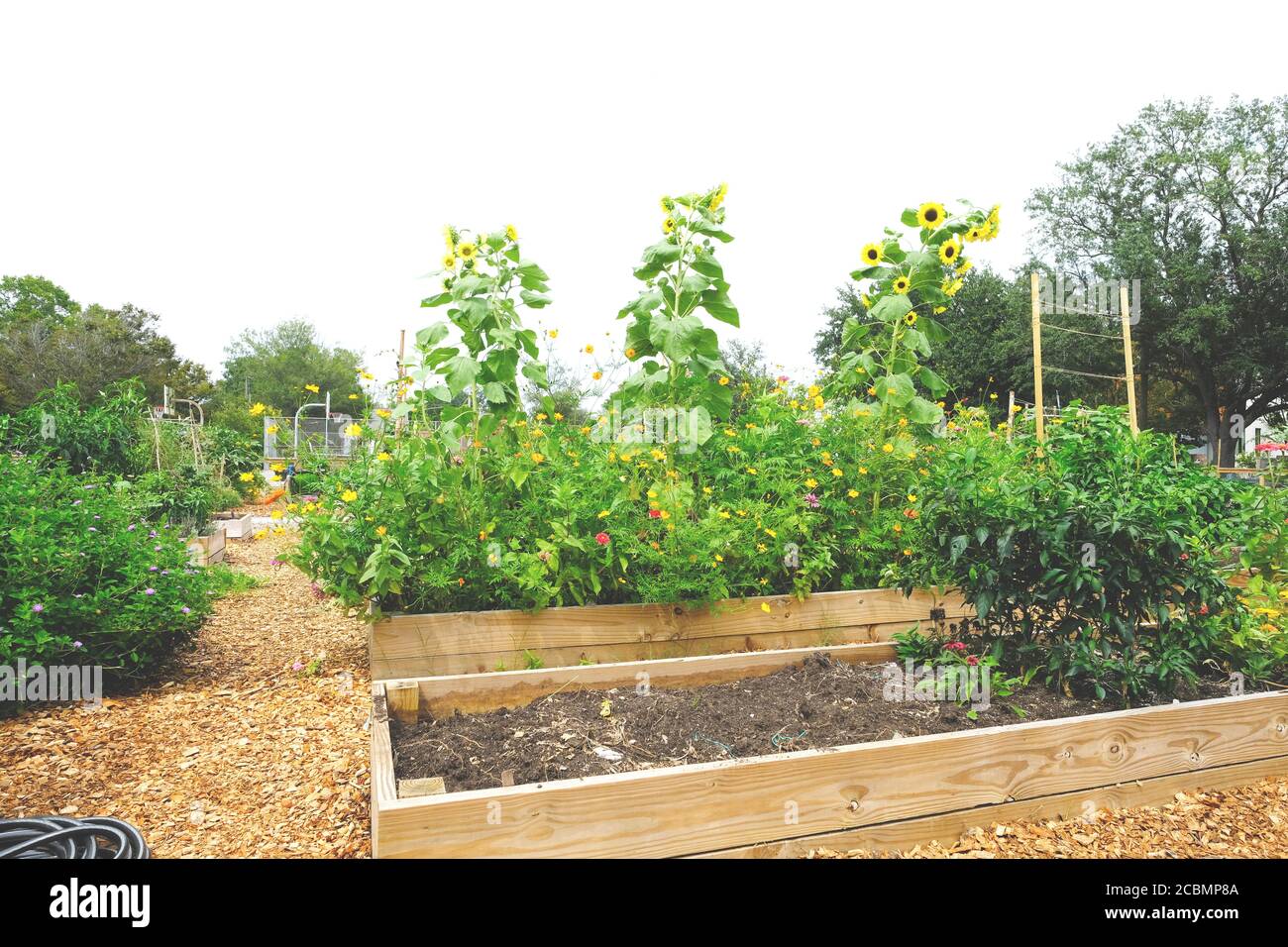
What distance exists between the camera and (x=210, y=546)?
6.82 metres

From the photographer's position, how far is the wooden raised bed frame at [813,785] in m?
1.82

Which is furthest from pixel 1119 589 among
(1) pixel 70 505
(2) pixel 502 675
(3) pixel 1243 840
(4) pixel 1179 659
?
(1) pixel 70 505

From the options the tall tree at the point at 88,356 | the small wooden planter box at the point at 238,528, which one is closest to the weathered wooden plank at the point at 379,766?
the small wooden planter box at the point at 238,528

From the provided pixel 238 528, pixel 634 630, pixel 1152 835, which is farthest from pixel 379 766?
pixel 238 528

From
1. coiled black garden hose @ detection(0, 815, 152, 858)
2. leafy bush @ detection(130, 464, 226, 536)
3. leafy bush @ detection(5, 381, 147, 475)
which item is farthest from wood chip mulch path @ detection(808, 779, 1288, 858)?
leafy bush @ detection(5, 381, 147, 475)

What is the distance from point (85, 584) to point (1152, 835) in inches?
161

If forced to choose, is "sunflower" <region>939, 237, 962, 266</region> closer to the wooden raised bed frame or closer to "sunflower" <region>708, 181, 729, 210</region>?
"sunflower" <region>708, 181, 729, 210</region>

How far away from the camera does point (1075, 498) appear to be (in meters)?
2.64

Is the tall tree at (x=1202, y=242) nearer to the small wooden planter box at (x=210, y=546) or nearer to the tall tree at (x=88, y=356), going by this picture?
the small wooden planter box at (x=210, y=546)

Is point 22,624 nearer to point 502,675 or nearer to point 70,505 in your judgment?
point 70,505

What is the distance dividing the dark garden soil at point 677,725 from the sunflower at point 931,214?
2293mm

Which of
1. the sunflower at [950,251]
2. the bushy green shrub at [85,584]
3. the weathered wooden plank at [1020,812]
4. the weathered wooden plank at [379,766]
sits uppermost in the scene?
the sunflower at [950,251]

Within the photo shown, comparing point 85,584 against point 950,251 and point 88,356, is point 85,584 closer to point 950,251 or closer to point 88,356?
point 950,251

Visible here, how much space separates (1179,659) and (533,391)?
2887 millimetres
